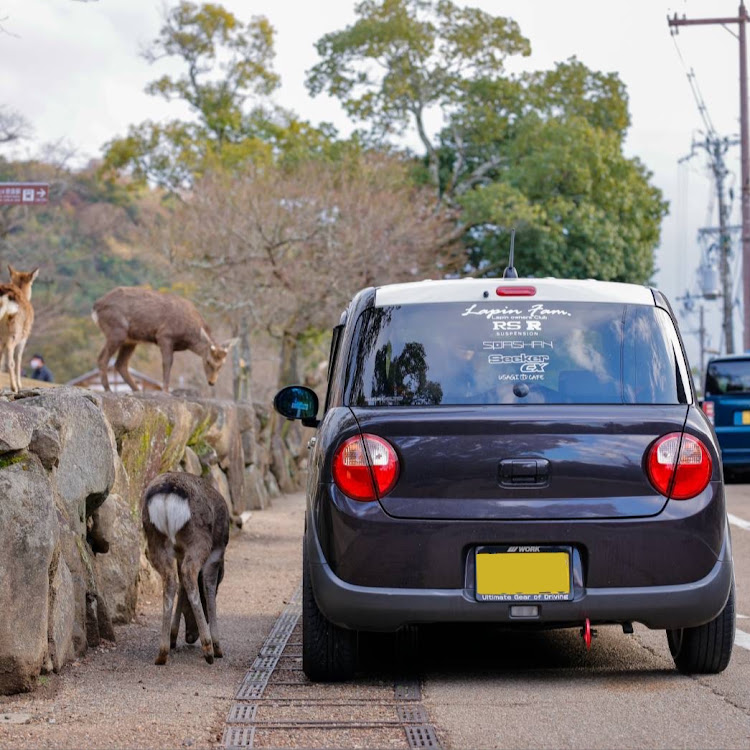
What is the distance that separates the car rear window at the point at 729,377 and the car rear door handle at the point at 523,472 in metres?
15.9

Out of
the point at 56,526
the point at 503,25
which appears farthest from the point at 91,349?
the point at 56,526

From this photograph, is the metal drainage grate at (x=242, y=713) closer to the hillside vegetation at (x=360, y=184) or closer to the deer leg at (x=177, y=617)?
the deer leg at (x=177, y=617)

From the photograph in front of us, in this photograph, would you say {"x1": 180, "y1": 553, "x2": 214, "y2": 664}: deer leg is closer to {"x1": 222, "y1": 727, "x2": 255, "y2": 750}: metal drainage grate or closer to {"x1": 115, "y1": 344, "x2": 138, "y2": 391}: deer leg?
{"x1": 222, "y1": 727, "x2": 255, "y2": 750}: metal drainage grate

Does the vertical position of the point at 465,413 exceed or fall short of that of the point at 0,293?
it falls short

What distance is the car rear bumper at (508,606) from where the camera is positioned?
5793 millimetres

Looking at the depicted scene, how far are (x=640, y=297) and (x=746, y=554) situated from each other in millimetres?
6429

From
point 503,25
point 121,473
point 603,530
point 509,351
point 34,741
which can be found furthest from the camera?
point 503,25

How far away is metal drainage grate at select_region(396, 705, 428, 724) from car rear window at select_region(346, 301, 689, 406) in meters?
1.35

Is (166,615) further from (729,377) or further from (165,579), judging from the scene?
(729,377)

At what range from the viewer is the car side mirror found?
23.9ft

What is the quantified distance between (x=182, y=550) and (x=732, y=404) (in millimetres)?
15603

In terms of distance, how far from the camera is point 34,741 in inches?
198

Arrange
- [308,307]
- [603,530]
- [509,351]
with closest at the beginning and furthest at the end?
1. [603,530]
2. [509,351]
3. [308,307]

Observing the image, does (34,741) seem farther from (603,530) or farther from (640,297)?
(640,297)
